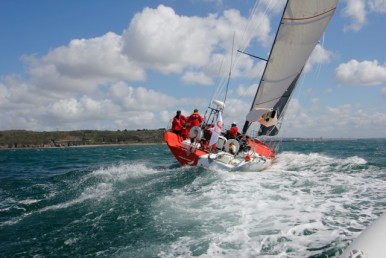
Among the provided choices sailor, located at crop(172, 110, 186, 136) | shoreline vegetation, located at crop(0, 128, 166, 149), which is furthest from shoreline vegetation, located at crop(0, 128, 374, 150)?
sailor, located at crop(172, 110, 186, 136)

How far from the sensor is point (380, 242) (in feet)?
11.7

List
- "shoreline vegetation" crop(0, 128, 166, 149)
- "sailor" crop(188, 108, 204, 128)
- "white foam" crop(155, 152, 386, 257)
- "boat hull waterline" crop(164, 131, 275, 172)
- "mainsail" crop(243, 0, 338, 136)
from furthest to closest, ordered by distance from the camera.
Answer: "shoreline vegetation" crop(0, 128, 166, 149)
"sailor" crop(188, 108, 204, 128)
"mainsail" crop(243, 0, 338, 136)
"boat hull waterline" crop(164, 131, 275, 172)
"white foam" crop(155, 152, 386, 257)

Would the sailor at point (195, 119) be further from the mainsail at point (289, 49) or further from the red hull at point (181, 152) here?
the mainsail at point (289, 49)

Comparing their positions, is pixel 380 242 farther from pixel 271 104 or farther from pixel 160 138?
pixel 160 138

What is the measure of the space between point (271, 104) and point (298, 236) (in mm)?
12111

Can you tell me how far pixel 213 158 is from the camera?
15203mm

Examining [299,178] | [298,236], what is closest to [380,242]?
[298,236]

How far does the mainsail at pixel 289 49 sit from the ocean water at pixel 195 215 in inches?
200

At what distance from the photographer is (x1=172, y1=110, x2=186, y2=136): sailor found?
18.3 m

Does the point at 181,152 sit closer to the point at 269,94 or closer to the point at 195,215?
the point at 269,94

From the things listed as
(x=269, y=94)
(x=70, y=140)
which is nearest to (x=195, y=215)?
(x=269, y=94)

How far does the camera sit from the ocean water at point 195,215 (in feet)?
21.7

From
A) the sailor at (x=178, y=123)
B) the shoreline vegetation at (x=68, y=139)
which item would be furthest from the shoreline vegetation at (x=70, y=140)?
the sailor at (x=178, y=123)

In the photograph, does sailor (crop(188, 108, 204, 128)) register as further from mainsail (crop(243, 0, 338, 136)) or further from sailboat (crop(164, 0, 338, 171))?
mainsail (crop(243, 0, 338, 136))
